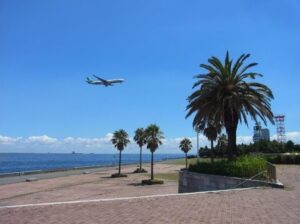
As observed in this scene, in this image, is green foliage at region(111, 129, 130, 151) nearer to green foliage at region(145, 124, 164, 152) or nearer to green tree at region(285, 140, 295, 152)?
green foliage at region(145, 124, 164, 152)

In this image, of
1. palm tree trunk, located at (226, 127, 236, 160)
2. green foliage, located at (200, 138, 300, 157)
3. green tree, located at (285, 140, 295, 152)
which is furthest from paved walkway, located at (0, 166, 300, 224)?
green tree, located at (285, 140, 295, 152)

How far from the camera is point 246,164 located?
2289 centimetres

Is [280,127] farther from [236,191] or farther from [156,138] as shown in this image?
[236,191]

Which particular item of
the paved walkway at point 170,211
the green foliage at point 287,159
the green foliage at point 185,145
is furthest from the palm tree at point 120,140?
the paved walkway at point 170,211

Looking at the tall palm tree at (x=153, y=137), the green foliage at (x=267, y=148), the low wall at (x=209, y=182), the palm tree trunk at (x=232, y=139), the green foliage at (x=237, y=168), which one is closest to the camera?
the low wall at (x=209, y=182)

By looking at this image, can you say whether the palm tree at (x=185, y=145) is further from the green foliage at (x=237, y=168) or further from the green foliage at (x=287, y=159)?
the green foliage at (x=237, y=168)

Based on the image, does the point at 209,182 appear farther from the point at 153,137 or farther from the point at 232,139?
the point at 153,137

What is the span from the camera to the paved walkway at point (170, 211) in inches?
446

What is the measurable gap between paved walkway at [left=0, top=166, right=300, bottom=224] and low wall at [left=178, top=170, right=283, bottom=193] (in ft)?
16.6

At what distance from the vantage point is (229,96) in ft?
87.6

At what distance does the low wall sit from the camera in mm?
21052

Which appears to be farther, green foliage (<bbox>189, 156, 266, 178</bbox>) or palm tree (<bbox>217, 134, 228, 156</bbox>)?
palm tree (<bbox>217, 134, 228, 156</bbox>)

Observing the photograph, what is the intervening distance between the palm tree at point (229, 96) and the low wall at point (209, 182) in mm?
3183

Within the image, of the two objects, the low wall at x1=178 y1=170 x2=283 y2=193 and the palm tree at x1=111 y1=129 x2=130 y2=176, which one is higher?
the palm tree at x1=111 y1=129 x2=130 y2=176
